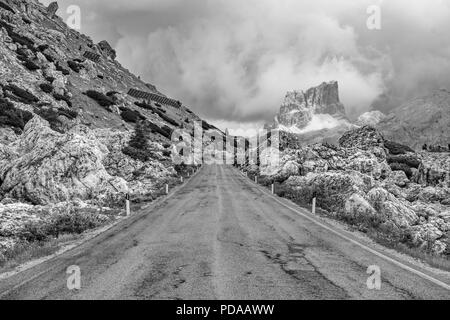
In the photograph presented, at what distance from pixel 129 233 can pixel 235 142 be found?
13560 cm

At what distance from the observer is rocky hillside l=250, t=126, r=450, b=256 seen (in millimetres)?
17066

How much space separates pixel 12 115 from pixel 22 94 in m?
12.2

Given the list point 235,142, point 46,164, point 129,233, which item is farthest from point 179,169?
point 235,142

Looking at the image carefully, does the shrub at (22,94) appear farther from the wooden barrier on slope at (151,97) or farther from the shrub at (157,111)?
the wooden barrier on slope at (151,97)

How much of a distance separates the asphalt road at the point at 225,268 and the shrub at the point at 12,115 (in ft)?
94.7

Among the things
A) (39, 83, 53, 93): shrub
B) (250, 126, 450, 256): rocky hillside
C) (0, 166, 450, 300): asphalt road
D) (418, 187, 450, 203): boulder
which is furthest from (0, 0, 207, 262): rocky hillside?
(418, 187, 450, 203): boulder

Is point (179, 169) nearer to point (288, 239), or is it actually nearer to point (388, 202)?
point (388, 202)

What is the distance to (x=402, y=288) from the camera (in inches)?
285

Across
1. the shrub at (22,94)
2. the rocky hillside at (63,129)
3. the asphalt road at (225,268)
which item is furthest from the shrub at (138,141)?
the asphalt road at (225,268)

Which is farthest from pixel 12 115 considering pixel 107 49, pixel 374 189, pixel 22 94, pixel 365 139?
pixel 107 49

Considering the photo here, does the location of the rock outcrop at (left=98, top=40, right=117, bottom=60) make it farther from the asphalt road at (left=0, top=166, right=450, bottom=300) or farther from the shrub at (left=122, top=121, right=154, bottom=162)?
the asphalt road at (left=0, top=166, right=450, bottom=300)

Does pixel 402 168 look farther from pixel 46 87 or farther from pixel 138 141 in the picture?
pixel 46 87

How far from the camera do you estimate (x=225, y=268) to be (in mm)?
8219
